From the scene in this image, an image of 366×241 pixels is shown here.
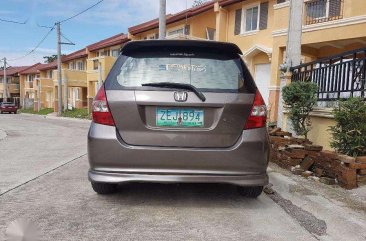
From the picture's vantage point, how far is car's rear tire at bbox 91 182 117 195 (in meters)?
3.96

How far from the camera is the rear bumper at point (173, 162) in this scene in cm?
337

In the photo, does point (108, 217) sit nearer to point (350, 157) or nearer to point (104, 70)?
point (350, 157)

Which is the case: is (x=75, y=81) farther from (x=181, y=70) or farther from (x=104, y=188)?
(x=181, y=70)

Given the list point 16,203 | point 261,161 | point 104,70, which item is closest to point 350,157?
point 261,161

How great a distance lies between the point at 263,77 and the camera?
58.6ft

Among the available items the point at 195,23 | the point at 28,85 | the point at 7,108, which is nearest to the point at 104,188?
the point at 195,23

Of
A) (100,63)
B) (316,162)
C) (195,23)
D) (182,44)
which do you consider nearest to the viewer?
(182,44)

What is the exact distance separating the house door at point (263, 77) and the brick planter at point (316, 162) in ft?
37.0

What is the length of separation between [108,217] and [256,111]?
1.81 metres

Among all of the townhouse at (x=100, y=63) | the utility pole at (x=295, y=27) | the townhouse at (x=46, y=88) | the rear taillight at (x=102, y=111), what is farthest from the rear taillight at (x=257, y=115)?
the townhouse at (x=46, y=88)

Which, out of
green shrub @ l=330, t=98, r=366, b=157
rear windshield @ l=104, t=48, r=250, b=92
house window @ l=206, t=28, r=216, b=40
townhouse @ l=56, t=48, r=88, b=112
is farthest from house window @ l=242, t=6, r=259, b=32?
townhouse @ l=56, t=48, r=88, b=112

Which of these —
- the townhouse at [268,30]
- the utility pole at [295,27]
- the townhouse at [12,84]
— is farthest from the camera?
the townhouse at [12,84]

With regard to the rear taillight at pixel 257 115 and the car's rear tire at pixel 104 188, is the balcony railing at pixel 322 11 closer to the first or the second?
the rear taillight at pixel 257 115

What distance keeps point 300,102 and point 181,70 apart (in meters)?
3.21
